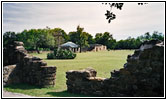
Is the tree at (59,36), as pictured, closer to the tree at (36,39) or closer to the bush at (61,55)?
the tree at (36,39)

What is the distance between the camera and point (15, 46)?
14695 millimetres

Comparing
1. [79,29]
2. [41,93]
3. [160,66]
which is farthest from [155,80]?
[79,29]

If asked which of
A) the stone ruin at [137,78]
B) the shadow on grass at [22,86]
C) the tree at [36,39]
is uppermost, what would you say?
the tree at [36,39]

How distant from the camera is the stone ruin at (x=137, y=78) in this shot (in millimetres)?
8438

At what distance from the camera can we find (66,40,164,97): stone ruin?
27.7ft

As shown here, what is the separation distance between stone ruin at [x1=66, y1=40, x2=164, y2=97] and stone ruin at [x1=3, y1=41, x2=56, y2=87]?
2.28 meters

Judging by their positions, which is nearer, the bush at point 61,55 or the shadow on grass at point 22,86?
the shadow on grass at point 22,86

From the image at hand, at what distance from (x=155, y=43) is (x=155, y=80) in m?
1.25

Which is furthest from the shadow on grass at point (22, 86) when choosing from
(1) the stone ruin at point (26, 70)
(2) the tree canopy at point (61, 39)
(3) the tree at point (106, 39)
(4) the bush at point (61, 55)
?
(3) the tree at point (106, 39)

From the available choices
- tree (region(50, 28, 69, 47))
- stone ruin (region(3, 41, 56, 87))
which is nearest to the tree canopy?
tree (region(50, 28, 69, 47))

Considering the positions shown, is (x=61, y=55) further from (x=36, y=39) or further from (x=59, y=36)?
(x=59, y=36)

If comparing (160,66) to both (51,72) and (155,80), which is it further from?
(51,72)

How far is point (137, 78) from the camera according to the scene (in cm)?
891

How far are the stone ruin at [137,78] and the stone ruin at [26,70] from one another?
89.7 inches
